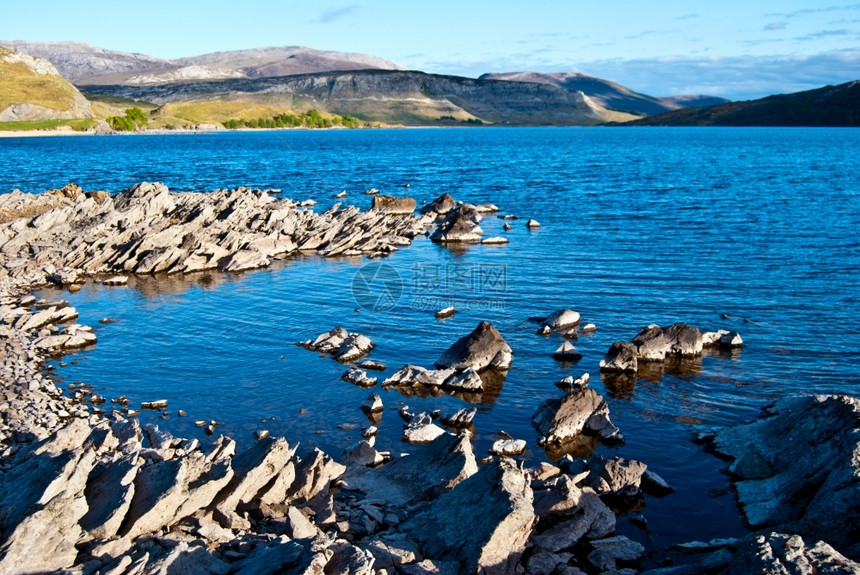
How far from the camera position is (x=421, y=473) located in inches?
779

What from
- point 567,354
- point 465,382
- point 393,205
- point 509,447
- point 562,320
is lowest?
point 509,447

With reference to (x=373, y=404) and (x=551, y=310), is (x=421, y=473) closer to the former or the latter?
(x=373, y=404)

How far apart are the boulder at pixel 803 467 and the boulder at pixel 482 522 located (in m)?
6.26

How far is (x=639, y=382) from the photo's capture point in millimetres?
29172

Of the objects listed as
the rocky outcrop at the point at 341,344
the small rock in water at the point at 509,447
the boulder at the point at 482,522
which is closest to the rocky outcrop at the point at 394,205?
the rocky outcrop at the point at 341,344

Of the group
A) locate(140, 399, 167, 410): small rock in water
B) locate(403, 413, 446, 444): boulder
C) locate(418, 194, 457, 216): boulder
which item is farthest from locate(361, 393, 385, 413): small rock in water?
locate(418, 194, 457, 216): boulder

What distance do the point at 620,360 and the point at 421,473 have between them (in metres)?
13.2

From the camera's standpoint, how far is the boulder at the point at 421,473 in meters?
19.1

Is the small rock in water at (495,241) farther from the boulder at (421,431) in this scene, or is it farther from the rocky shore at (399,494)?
the boulder at (421,431)

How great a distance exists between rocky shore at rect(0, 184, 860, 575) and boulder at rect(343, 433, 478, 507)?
0.17 ft

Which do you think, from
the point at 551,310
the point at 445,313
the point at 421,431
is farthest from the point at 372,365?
the point at 551,310

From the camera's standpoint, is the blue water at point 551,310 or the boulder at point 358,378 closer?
the blue water at point 551,310

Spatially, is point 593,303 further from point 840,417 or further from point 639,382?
point 840,417

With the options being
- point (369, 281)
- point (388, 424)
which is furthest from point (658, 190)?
point (388, 424)
